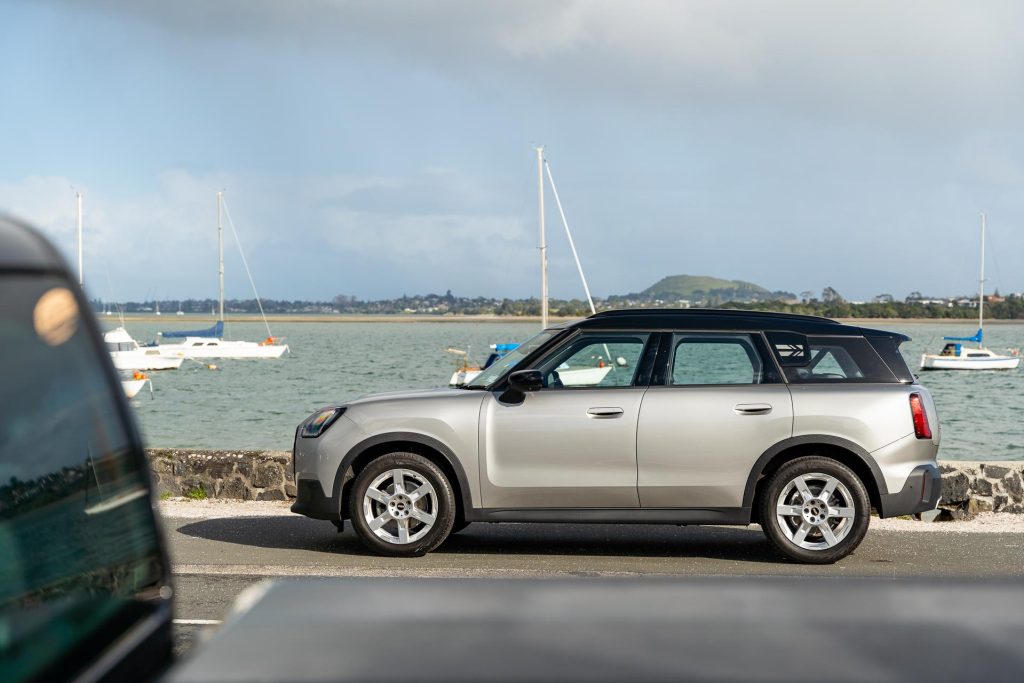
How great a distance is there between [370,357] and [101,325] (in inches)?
4292

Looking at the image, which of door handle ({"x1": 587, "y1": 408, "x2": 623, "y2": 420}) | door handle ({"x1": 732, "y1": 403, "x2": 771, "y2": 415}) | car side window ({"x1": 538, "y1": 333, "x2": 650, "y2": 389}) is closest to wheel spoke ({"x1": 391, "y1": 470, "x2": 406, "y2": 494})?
car side window ({"x1": 538, "y1": 333, "x2": 650, "y2": 389})

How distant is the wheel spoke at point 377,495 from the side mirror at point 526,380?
1.23m

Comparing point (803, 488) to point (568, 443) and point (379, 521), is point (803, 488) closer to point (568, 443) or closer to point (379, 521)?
point (568, 443)

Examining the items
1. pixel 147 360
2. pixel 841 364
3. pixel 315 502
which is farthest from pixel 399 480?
pixel 147 360

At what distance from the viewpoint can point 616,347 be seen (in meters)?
9.37

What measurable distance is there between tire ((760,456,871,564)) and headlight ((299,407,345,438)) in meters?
3.17

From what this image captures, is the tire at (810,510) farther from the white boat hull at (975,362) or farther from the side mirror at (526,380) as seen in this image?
the white boat hull at (975,362)

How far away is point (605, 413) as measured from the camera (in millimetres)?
8781

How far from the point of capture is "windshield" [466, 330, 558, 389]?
9156mm

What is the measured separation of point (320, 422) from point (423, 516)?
1.06 metres

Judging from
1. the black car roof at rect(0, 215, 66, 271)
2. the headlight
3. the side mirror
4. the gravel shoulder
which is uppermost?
the black car roof at rect(0, 215, 66, 271)

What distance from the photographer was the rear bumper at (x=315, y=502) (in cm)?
902

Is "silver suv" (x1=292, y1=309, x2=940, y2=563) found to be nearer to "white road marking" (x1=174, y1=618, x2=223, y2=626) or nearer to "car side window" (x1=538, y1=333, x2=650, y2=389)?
"car side window" (x1=538, y1=333, x2=650, y2=389)

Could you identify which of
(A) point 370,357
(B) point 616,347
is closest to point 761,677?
(B) point 616,347
